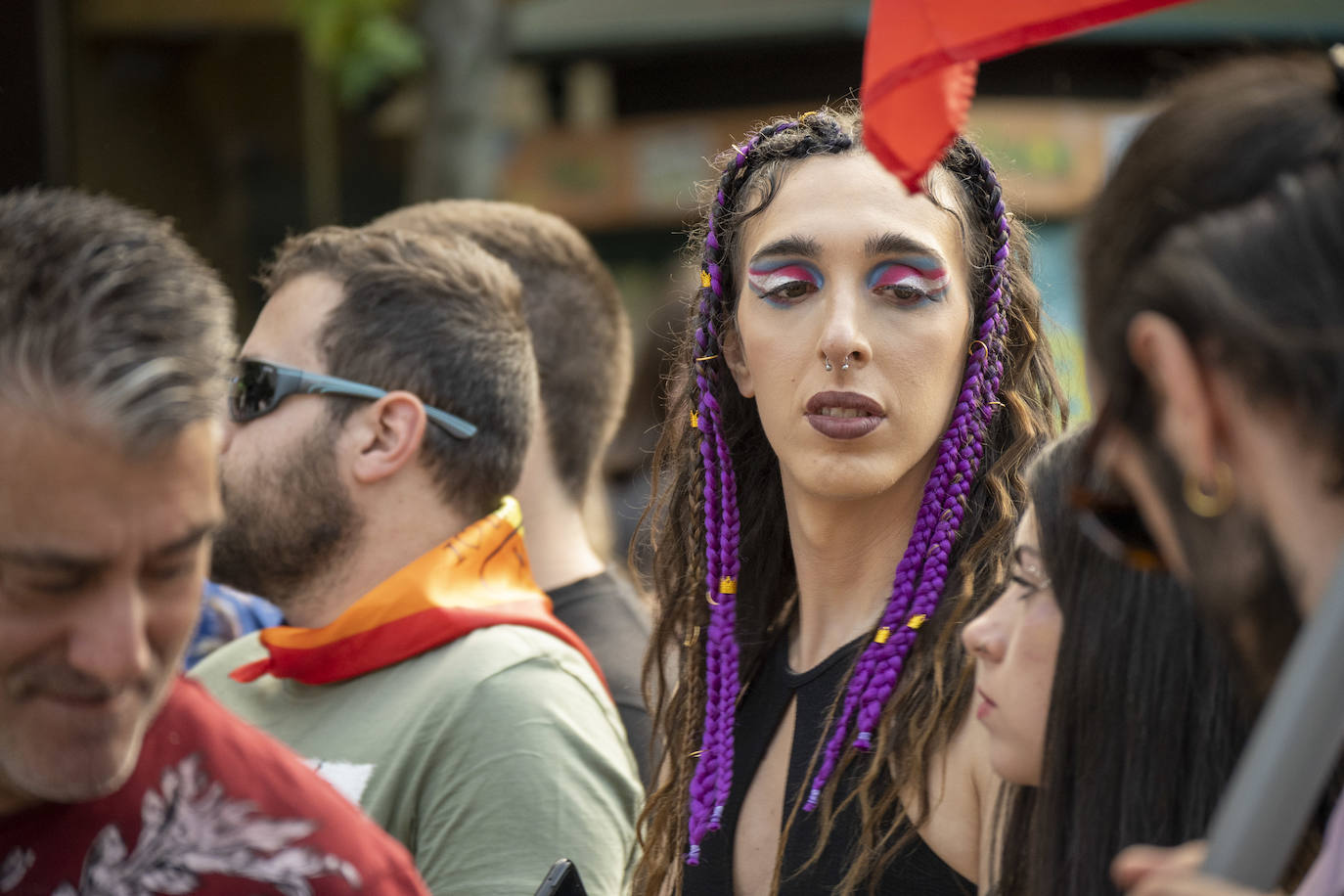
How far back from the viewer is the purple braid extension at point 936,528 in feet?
7.71

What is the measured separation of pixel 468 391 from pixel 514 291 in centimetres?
31

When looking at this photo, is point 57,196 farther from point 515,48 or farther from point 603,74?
point 603,74

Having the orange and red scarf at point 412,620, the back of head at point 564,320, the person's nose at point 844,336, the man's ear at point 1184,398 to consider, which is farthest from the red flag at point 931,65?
the back of head at point 564,320

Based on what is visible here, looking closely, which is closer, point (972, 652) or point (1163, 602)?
point (1163, 602)

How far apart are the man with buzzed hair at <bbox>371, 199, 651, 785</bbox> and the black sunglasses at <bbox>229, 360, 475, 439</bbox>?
0.52 m

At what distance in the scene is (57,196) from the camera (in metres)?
1.48

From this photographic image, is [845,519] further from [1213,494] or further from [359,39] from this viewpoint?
[359,39]

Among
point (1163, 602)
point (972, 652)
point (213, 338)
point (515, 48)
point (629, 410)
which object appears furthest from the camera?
point (515, 48)

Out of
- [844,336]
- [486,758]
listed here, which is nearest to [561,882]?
[486,758]

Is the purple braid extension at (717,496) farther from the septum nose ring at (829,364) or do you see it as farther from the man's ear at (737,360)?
the septum nose ring at (829,364)

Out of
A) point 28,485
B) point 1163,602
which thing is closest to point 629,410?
point 1163,602

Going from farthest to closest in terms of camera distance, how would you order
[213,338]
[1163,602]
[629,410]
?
1. [629,410]
2. [1163,602]
3. [213,338]

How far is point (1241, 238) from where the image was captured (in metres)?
1.17

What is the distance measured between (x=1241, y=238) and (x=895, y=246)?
131 centimetres
